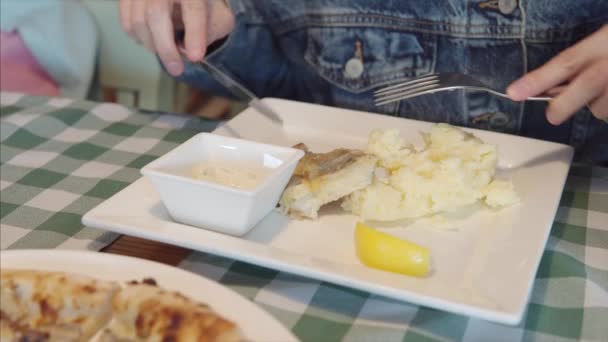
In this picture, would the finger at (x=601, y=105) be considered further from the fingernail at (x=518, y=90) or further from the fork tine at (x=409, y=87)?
the fork tine at (x=409, y=87)

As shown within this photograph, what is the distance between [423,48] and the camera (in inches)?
59.7

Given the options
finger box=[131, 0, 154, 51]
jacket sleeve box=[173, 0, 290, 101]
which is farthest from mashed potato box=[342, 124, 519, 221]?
jacket sleeve box=[173, 0, 290, 101]

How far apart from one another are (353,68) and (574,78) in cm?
64

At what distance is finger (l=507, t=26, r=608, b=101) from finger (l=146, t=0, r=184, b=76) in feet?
2.02

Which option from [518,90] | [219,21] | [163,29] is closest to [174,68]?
[163,29]

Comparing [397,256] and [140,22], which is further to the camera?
[140,22]

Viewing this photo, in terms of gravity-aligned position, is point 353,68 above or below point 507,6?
below

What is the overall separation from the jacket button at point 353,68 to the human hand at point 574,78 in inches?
23.6

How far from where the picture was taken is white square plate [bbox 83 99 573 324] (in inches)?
30.5

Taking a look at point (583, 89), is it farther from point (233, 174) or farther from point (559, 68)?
point (233, 174)

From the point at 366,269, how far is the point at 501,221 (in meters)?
0.26

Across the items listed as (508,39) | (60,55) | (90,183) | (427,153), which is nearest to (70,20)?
(60,55)

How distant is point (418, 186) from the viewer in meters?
0.98

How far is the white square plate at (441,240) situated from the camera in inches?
30.5
